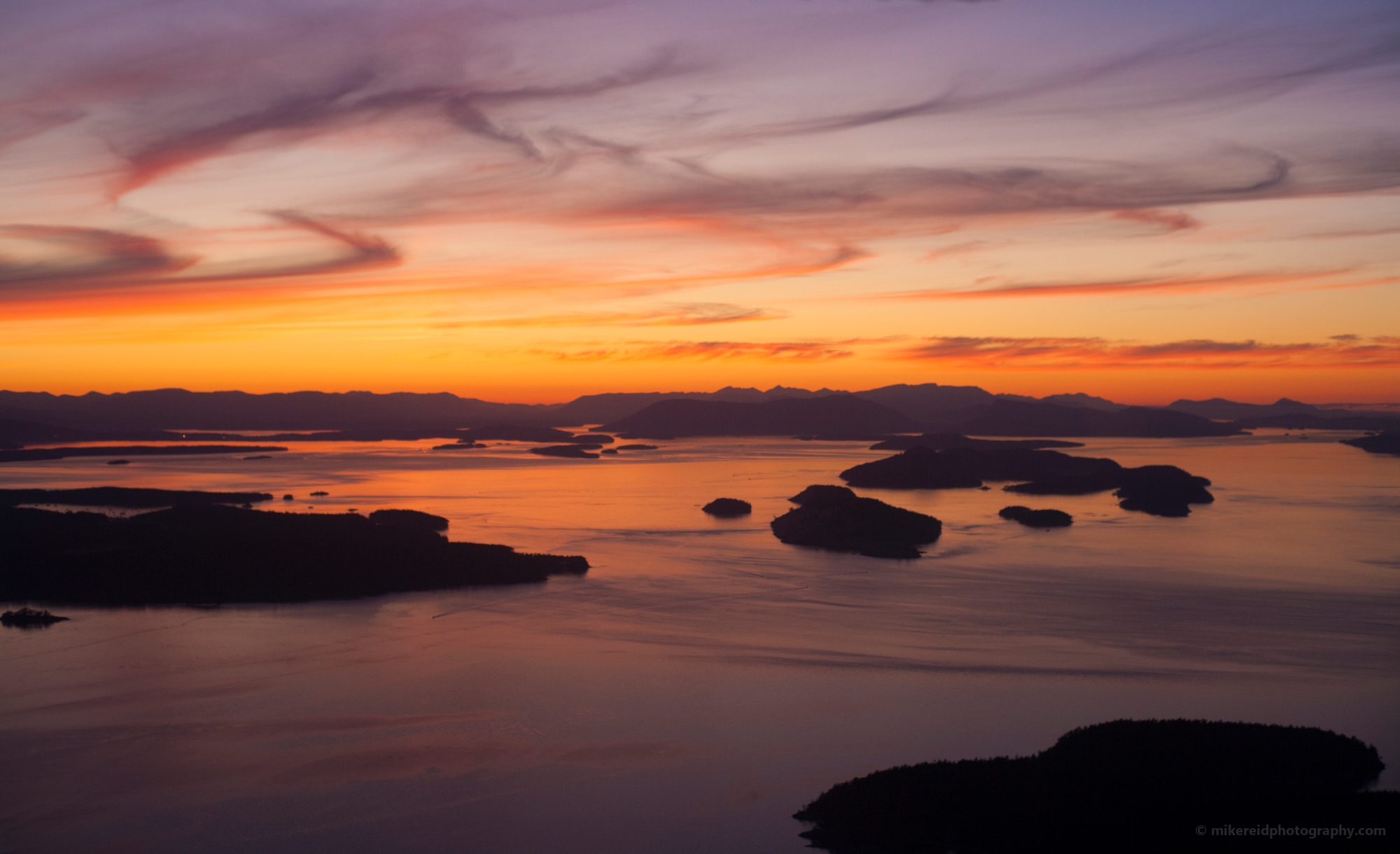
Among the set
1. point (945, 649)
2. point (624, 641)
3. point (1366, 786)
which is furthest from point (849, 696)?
point (1366, 786)

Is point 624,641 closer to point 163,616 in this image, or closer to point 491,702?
point 491,702

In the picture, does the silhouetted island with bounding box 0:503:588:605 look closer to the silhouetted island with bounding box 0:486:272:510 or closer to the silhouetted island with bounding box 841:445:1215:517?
the silhouetted island with bounding box 0:486:272:510

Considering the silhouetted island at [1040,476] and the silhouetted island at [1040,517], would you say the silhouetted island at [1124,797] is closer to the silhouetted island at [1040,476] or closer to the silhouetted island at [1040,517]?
the silhouetted island at [1040,517]

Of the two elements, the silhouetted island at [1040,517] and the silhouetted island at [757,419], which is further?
the silhouetted island at [757,419]

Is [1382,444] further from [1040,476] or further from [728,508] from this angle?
[728,508]

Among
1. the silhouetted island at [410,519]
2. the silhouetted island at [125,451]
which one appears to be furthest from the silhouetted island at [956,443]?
the silhouetted island at [125,451]

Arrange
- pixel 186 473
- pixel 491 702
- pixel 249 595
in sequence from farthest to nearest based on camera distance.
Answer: pixel 186 473, pixel 249 595, pixel 491 702

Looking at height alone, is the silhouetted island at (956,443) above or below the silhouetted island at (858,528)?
above
